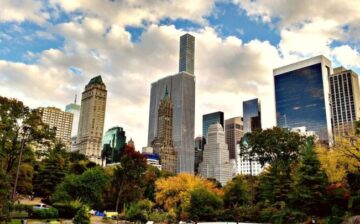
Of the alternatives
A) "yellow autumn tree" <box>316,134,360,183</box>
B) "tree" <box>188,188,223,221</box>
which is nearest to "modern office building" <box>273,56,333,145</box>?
"tree" <box>188,188,223,221</box>

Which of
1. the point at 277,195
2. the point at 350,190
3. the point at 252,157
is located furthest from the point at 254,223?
the point at 252,157

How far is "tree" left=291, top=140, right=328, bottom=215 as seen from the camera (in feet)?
123

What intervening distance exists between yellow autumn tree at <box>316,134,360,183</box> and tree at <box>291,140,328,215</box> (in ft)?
4.08

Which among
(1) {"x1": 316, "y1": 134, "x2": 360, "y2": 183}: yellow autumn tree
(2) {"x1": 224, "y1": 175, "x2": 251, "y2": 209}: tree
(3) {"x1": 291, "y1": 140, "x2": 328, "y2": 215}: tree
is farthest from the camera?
(2) {"x1": 224, "y1": 175, "x2": 251, "y2": 209}: tree

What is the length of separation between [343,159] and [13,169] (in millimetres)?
39013

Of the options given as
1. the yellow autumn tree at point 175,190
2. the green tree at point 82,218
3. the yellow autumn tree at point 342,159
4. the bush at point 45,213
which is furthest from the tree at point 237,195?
the green tree at point 82,218

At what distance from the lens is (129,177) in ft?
188

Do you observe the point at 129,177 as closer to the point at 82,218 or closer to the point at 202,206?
the point at 202,206

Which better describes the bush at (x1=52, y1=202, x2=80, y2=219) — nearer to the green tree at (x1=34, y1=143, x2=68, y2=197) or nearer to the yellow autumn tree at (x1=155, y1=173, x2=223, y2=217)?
the yellow autumn tree at (x1=155, y1=173, x2=223, y2=217)

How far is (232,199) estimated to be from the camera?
5566cm

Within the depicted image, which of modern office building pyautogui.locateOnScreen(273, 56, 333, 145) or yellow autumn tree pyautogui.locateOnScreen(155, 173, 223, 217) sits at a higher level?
modern office building pyautogui.locateOnScreen(273, 56, 333, 145)

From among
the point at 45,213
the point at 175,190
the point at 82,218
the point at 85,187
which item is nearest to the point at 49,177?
the point at 85,187

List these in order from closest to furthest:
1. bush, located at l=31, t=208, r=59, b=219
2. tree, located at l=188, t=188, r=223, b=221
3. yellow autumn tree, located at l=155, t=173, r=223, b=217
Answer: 1. bush, located at l=31, t=208, r=59, b=219
2. tree, located at l=188, t=188, r=223, b=221
3. yellow autumn tree, located at l=155, t=173, r=223, b=217

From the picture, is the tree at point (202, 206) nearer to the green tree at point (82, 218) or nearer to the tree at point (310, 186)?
the tree at point (310, 186)
